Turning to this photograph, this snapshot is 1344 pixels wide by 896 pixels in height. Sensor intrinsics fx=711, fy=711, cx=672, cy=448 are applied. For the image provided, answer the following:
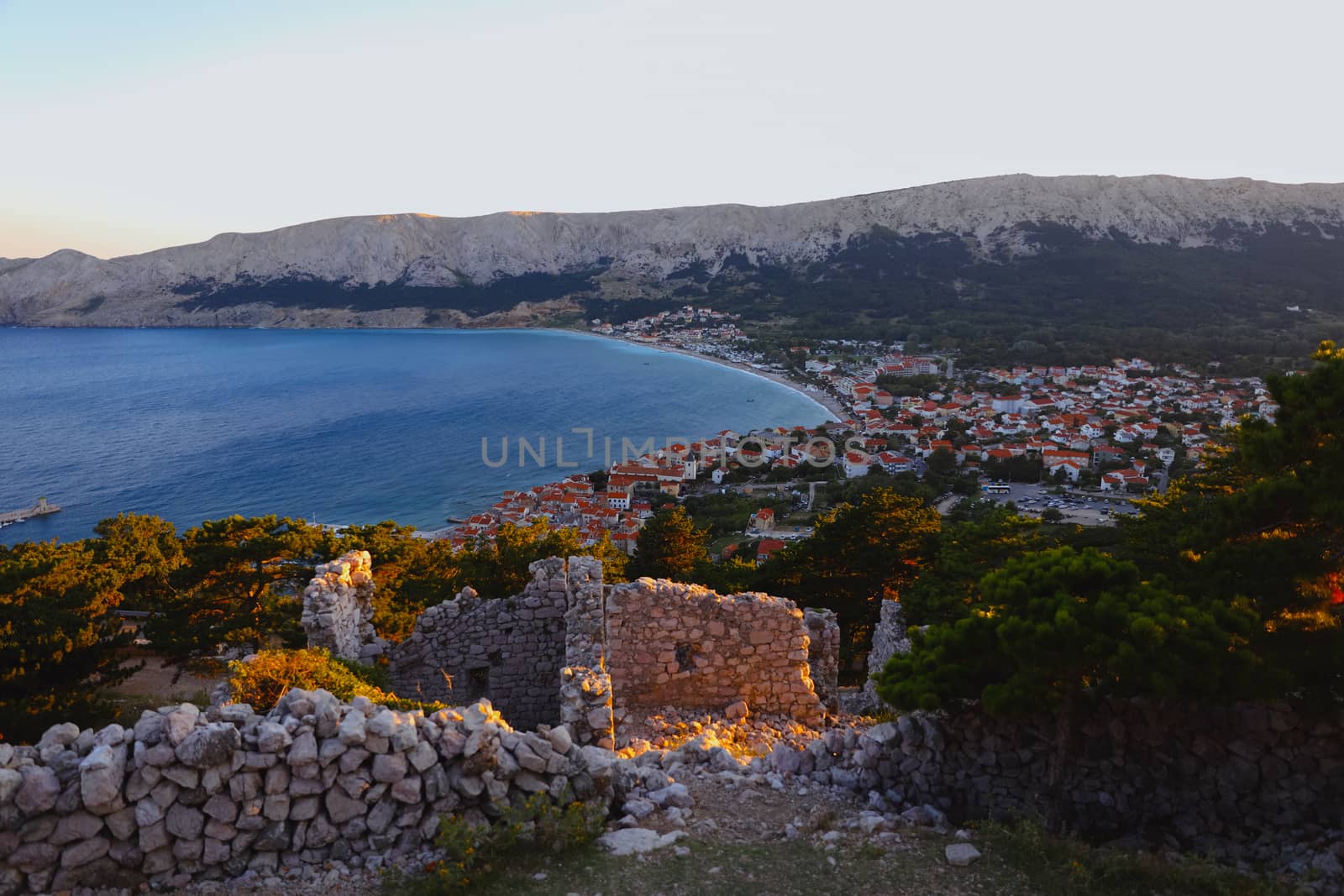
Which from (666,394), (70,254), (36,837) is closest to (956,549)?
(36,837)

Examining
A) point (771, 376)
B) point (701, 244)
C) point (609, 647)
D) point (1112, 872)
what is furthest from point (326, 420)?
point (701, 244)

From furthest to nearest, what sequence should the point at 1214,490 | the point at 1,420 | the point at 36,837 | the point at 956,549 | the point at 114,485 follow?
1. the point at 1,420
2. the point at 114,485
3. the point at 956,549
4. the point at 1214,490
5. the point at 36,837

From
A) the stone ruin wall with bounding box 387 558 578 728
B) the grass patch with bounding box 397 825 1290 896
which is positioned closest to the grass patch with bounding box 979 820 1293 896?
the grass patch with bounding box 397 825 1290 896

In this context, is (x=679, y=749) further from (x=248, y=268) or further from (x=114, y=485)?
(x=248, y=268)

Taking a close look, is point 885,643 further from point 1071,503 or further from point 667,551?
point 1071,503

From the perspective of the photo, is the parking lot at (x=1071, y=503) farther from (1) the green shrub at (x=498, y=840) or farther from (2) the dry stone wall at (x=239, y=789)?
(2) the dry stone wall at (x=239, y=789)

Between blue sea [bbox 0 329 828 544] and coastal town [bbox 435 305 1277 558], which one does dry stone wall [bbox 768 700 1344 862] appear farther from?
blue sea [bbox 0 329 828 544]
